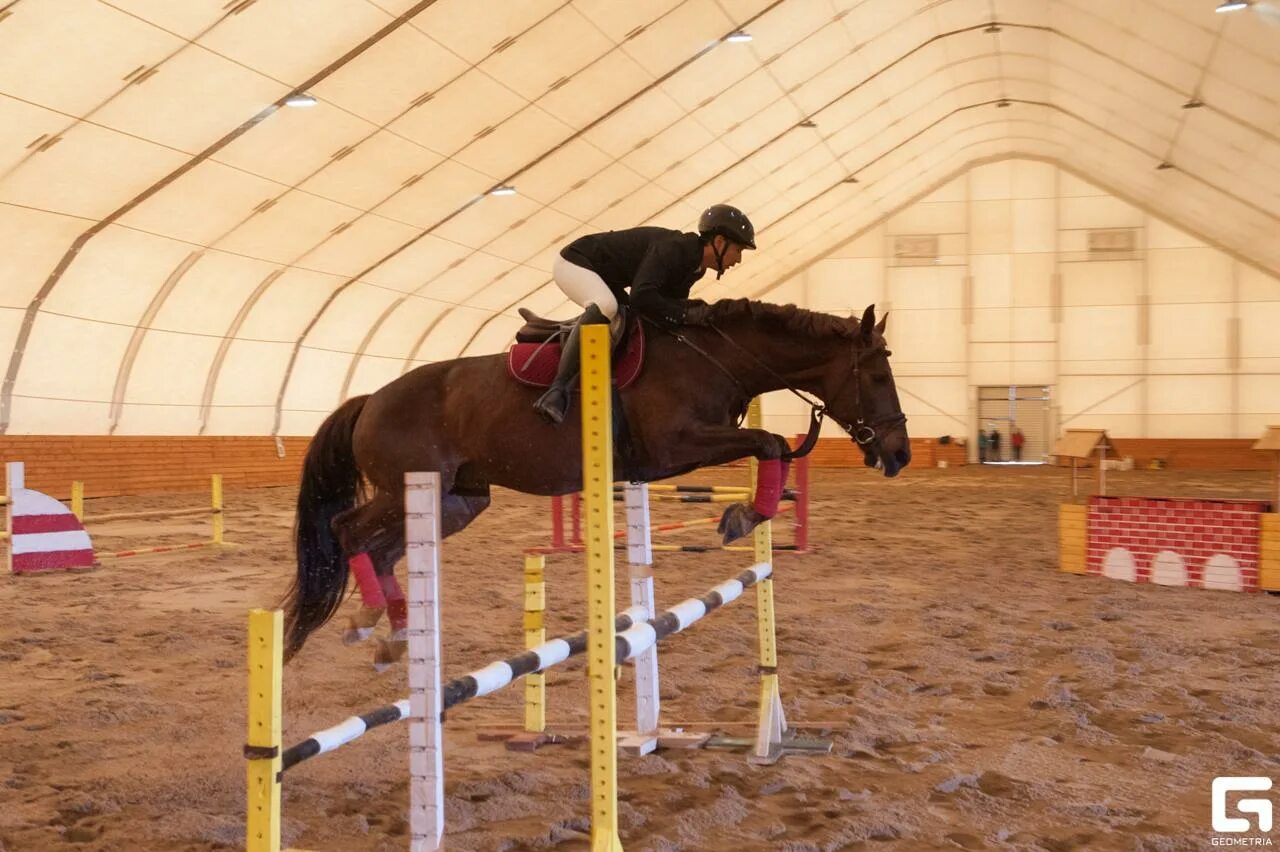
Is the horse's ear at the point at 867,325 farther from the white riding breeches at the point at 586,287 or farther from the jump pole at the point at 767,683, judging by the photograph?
the white riding breeches at the point at 586,287

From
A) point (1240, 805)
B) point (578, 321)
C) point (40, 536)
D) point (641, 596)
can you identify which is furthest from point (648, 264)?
point (40, 536)

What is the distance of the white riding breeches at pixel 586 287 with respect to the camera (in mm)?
4555

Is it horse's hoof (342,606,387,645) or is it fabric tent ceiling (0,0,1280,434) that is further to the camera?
fabric tent ceiling (0,0,1280,434)

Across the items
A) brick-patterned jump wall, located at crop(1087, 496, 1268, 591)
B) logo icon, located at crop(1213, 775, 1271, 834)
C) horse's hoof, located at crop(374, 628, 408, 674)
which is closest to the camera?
logo icon, located at crop(1213, 775, 1271, 834)

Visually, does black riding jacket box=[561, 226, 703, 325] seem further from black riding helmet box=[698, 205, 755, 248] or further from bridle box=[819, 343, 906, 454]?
bridle box=[819, 343, 906, 454]

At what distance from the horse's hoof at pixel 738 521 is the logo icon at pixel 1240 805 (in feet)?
5.50

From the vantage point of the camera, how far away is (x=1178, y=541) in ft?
27.1

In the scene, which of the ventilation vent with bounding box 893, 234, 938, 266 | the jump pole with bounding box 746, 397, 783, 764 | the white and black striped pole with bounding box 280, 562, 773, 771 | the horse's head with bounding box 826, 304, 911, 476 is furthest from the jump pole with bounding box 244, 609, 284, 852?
the ventilation vent with bounding box 893, 234, 938, 266

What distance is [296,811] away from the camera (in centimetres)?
355

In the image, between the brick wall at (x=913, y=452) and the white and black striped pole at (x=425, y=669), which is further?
the brick wall at (x=913, y=452)

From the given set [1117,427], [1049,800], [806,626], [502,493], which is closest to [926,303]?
[1117,427]

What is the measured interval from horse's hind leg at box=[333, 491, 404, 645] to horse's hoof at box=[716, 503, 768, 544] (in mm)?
1433

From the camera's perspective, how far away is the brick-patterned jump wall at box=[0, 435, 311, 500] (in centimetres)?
1514

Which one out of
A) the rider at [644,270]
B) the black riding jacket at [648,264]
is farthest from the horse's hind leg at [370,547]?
the black riding jacket at [648,264]
